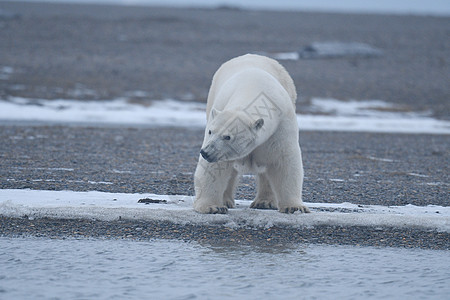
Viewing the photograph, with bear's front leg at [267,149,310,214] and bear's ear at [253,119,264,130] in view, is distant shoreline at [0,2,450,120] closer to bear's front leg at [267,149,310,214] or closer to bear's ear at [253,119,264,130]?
bear's front leg at [267,149,310,214]

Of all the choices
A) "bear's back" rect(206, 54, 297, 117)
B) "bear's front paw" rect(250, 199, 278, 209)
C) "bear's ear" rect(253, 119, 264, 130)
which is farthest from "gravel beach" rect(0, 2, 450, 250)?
"bear's back" rect(206, 54, 297, 117)

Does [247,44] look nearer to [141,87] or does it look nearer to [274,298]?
[141,87]

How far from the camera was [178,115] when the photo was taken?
50.4 ft

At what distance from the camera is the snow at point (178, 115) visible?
1400 centimetres

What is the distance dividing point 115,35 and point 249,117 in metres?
25.3

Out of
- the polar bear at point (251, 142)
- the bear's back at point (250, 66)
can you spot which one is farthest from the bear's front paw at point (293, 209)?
the bear's back at point (250, 66)

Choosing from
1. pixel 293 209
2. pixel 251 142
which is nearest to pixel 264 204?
pixel 293 209

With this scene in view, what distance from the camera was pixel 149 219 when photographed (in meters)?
5.65

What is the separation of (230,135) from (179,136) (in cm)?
687

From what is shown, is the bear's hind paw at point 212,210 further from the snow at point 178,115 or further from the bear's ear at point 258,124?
the snow at point 178,115

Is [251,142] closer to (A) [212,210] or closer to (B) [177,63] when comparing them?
(A) [212,210]

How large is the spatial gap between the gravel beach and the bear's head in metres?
0.74

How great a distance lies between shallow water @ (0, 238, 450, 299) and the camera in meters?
4.21

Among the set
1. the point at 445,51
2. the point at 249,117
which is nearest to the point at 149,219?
the point at 249,117
